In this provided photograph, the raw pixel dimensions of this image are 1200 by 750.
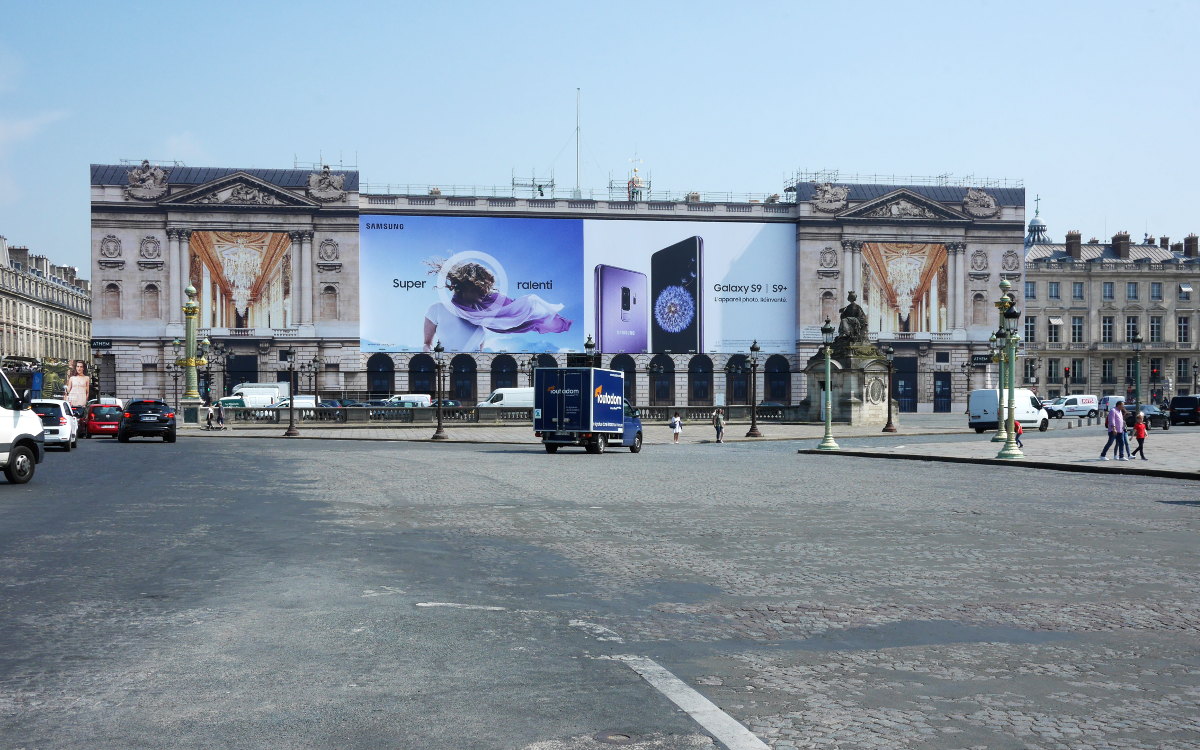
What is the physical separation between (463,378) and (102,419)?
151ft

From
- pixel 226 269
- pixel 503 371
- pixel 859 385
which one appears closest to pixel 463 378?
pixel 503 371

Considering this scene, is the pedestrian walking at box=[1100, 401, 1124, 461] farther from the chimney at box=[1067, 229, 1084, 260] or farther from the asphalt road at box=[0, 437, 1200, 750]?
the chimney at box=[1067, 229, 1084, 260]

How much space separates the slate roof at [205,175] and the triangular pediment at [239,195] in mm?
800

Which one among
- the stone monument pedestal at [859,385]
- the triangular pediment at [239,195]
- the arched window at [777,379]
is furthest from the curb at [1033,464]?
the triangular pediment at [239,195]

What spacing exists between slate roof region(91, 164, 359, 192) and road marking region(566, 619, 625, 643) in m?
95.2

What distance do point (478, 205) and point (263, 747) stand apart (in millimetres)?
95891

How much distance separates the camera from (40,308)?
128 meters

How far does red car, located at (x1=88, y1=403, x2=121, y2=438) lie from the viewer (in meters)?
55.0

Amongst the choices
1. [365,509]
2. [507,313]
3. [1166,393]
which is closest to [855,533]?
[365,509]

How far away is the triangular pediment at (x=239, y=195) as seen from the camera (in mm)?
98500

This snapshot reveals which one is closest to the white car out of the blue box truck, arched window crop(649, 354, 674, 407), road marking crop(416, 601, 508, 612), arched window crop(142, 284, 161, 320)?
the blue box truck

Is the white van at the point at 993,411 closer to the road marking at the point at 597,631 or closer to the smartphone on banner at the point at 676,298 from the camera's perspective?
the smartphone on banner at the point at 676,298

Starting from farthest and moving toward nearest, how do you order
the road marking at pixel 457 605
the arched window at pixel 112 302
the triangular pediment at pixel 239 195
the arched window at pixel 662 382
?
the arched window at pixel 662 382 → the arched window at pixel 112 302 → the triangular pediment at pixel 239 195 → the road marking at pixel 457 605

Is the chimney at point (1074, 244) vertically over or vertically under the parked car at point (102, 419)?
over
